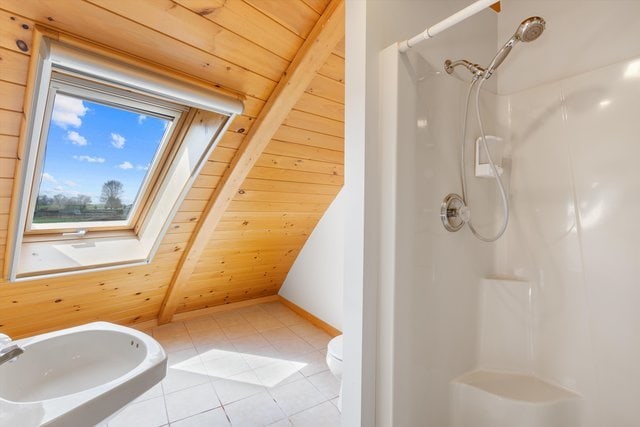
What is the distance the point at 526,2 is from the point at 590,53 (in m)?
0.44

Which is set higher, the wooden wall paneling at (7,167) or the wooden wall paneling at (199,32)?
the wooden wall paneling at (199,32)

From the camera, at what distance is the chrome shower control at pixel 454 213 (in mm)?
1260

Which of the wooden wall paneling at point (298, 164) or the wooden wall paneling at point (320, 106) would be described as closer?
the wooden wall paneling at point (320, 106)

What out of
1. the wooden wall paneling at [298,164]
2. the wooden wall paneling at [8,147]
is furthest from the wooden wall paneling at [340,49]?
the wooden wall paneling at [8,147]

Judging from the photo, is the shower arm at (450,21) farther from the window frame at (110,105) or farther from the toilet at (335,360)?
the toilet at (335,360)

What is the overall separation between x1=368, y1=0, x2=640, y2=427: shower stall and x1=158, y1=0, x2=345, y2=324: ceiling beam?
33 cm

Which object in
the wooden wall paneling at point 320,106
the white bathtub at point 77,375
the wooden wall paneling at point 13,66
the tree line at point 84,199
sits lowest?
the white bathtub at point 77,375

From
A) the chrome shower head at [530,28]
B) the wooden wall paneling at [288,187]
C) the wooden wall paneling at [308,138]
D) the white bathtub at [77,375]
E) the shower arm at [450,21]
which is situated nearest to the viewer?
the white bathtub at [77,375]

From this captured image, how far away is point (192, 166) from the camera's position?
173cm

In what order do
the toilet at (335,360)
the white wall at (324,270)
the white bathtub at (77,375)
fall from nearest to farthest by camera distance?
the white bathtub at (77,375) → the toilet at (335,360) → the white wall at (324,270)

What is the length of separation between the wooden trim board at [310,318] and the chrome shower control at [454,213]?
1.77 m

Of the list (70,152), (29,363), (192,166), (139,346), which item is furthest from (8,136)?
(139,346)

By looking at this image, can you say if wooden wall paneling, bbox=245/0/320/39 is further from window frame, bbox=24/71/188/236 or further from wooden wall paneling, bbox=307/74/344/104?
window frame, bbox=24/71/188/236

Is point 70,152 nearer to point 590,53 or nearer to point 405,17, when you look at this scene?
point 405,17
